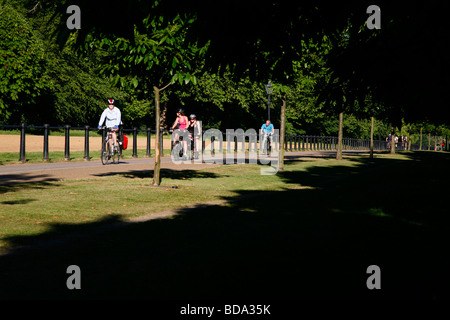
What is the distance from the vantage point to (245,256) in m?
4.78

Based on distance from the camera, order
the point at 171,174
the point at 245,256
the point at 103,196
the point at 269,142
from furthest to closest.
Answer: the point at 269,142 < the point at 171,174 < the point at 103,196 < the point at 245,256

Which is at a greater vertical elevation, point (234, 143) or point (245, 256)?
point (234, 143)

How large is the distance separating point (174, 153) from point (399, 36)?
50.4 feet

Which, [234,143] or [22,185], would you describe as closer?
[22,185]

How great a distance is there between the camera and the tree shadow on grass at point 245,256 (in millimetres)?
3693

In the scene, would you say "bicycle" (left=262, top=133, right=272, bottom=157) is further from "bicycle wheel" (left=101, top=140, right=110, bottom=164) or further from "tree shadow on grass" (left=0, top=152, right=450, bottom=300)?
"tree shadow on grass" (left=0, top=152, right=450, bottom=300)

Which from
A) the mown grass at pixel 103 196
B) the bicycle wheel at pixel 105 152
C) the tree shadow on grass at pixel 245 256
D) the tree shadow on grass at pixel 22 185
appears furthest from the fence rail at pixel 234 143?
the tree shadow on grass at pixel 245 256

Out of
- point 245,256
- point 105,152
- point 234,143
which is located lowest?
point 245,256

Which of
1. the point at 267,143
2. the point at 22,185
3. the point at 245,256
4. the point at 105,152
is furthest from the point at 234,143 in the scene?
the point at 245,256

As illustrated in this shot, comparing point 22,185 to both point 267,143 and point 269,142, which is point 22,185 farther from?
point 269,142
